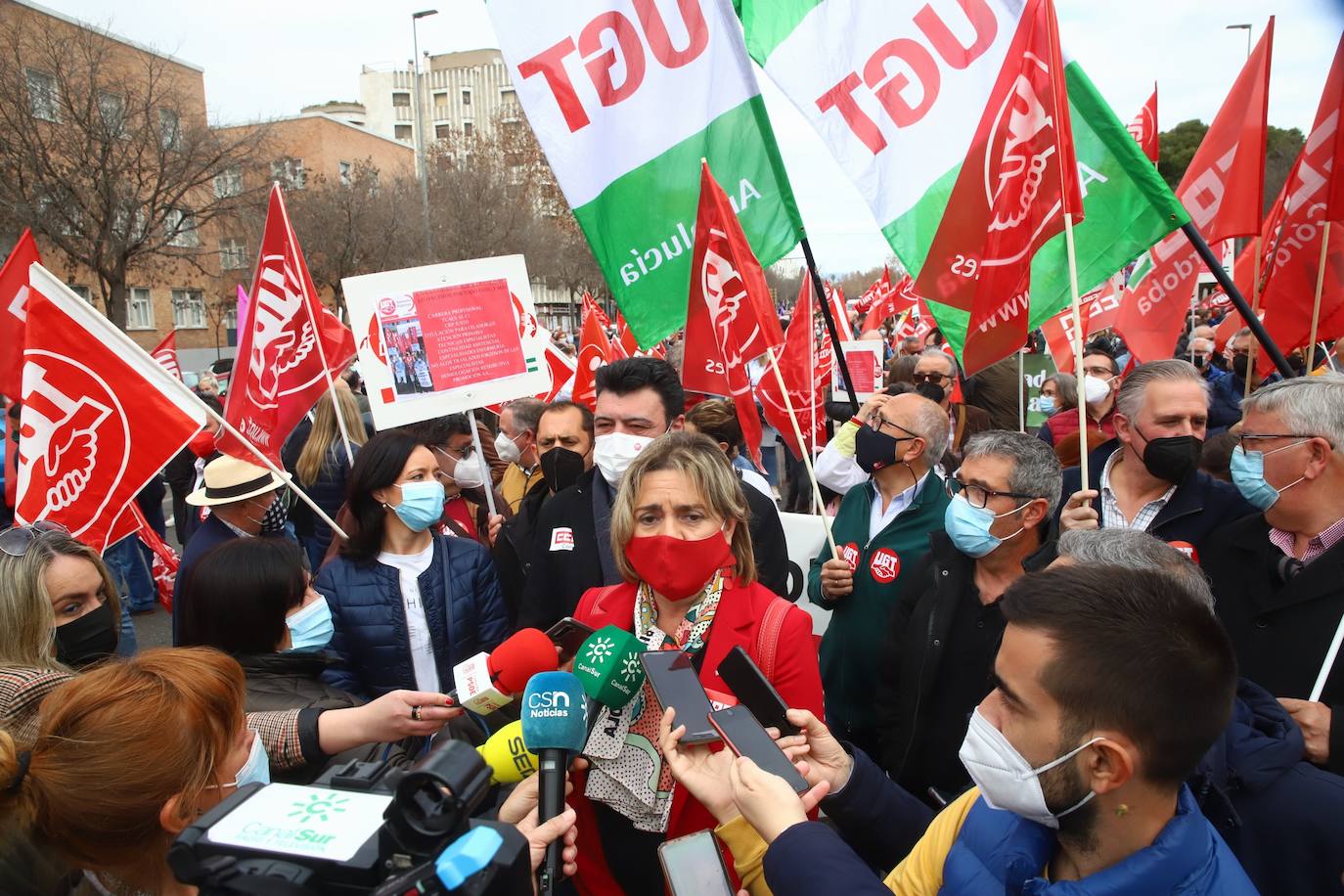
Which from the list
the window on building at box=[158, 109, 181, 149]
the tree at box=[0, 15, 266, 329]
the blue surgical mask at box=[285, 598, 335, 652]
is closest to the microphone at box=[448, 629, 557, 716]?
the blue surgical mask at box=[285, 598, 335, 652]

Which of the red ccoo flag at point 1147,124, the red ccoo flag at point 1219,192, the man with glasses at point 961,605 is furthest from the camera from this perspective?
the red ccoo flag at point 1147,124

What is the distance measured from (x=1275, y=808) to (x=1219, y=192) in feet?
12.5

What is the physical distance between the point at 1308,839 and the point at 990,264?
2.36 meters

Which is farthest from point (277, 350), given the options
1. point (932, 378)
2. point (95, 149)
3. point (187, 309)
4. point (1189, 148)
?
point (1189, 148)

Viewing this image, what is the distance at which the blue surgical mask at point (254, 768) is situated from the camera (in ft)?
6.34

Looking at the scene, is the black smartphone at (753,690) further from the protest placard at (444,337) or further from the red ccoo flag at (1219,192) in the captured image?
the red ccoo flag at (1219,192)

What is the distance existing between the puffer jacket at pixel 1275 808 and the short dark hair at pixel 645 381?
2.64 m

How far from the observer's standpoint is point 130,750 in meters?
1.63

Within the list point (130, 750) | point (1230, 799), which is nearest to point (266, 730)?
point (130, 750)

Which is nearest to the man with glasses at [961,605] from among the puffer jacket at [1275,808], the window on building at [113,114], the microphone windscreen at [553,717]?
the puffer jacket at [1275,808]

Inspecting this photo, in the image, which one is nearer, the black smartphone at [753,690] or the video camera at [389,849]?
Answer: the video camera at [389,849]

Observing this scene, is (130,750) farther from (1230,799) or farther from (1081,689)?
(1230,799)

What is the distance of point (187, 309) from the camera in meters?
36.6

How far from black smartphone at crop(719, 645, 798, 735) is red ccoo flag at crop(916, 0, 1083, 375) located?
2198 millimetres
